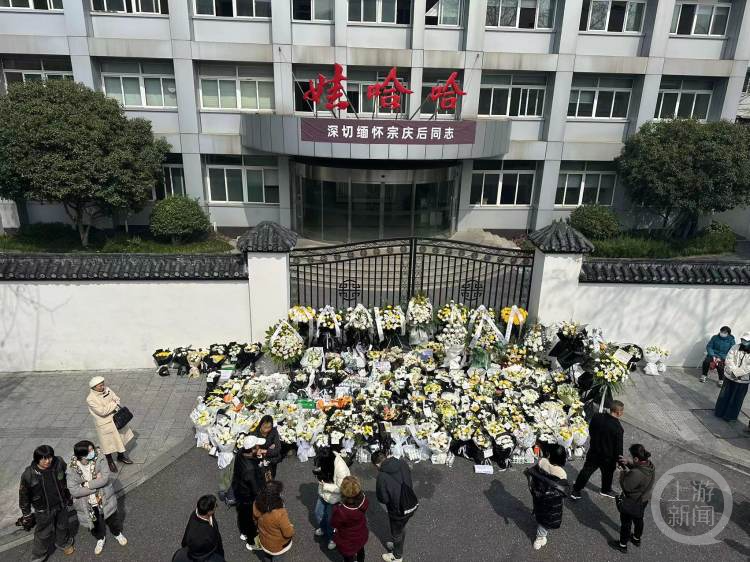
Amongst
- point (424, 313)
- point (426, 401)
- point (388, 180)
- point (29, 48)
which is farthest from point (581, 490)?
point (29, 48)

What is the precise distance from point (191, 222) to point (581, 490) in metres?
14.2

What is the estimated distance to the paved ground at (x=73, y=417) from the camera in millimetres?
7051

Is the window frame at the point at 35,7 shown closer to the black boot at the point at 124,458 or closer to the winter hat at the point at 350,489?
the black boot at the point at 124,458

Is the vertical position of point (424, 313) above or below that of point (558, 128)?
below

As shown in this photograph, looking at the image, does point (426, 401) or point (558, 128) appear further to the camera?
point (558, 128)

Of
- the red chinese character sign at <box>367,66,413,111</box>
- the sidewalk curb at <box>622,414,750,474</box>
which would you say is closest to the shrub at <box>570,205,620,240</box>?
the red chinese character sign at <box>367,66,413,111</box>

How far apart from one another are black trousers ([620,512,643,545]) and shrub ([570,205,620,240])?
44.3 feet

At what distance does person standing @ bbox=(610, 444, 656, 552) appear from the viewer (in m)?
5.48

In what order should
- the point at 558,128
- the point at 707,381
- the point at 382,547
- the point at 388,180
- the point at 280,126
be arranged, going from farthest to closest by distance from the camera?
1. the point at 558,128
2. the point at 388,180
3. the point at 280,126
4. the point at 707,381
5. the point at 382,547

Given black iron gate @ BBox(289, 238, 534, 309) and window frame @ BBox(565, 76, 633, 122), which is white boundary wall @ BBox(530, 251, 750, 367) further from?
window frame @ BBox(565, 76, 633, 122)

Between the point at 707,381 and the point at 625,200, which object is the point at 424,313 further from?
the point at 625,200

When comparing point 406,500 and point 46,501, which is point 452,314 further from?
point 46,501

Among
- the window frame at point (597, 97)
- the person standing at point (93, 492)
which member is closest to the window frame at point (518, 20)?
the window frame at point (597, 97)

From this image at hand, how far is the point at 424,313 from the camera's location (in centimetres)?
955
